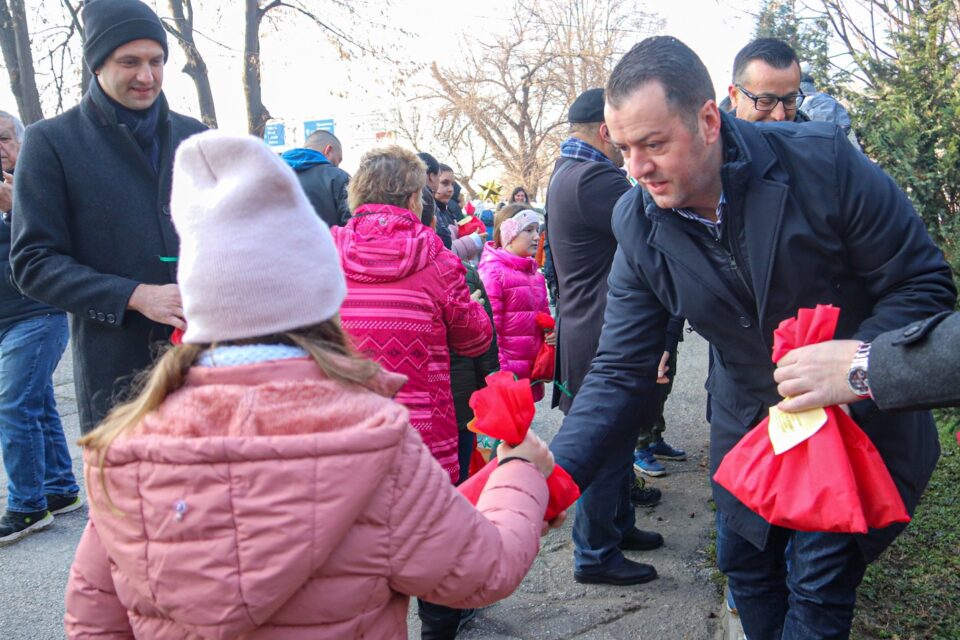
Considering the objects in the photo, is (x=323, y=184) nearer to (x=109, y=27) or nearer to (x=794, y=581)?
(x=109, y=27)

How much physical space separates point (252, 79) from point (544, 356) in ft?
34.6

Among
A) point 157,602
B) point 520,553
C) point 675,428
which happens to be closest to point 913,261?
point 520,553

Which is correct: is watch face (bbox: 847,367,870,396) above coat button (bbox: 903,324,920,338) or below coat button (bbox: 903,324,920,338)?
below

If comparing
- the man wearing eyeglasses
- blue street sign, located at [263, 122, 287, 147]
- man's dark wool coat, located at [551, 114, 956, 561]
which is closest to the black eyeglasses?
the man wearing eyeglasses

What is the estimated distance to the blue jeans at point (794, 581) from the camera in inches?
98.5

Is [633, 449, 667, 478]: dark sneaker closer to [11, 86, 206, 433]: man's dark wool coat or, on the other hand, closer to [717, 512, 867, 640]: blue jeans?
[717, 512, 867, 640]: blue jeans

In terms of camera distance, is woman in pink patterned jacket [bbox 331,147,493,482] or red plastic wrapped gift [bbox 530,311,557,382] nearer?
woman in pink patterned jacket [bbox 331,147,493,482]

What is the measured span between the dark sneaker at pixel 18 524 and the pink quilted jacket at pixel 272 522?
12.6 feet

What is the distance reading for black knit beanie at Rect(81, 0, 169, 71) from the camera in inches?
124

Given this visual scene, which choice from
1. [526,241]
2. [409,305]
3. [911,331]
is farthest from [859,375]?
[526,241]

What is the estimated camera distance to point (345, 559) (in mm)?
1556

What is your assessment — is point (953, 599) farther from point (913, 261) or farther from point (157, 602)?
point (157, 602)

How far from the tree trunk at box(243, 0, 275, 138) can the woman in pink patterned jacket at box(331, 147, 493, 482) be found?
1088 cm

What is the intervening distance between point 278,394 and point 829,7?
26.6 ft
